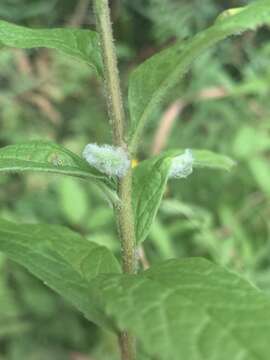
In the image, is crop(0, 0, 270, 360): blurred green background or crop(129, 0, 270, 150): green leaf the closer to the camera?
crop(129, 0, 270, 150): green leaf

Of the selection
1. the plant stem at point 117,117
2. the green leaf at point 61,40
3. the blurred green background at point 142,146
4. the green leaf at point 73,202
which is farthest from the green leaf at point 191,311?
the green leaf at point 73,202

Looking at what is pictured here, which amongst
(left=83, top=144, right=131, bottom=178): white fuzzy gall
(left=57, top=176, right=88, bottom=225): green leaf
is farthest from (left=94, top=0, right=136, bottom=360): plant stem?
(left=57, top=176, right=88, bottom=225): green leaf

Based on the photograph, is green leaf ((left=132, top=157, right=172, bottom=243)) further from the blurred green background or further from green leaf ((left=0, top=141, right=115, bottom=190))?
the blurred green background

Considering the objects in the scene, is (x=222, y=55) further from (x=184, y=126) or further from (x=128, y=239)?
(x=128, y=239)

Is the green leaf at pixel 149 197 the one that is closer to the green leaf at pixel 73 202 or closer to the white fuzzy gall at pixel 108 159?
the white fuzzy gall at pixel 108 159

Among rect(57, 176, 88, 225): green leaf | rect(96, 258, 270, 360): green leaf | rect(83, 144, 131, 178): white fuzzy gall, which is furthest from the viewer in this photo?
rect(57, 176, 88, 225): green leaf

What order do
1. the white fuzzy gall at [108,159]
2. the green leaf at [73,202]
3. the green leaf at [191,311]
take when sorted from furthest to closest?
the green leaf at [73,202]
the white fuzzy gall at [108,159]
the green leaf at [191,311]
